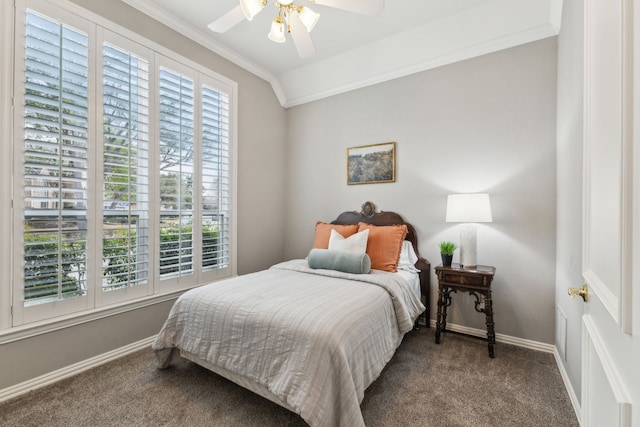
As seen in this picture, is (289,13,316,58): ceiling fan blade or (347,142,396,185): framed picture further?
(347,142,396,185): framed picture

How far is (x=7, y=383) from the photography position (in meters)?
1.80

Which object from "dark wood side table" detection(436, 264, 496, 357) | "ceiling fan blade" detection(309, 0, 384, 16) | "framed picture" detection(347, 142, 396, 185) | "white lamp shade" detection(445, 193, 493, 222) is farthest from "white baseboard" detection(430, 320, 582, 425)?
"ceiling fan blade" detection(309, 0, 384, 16)

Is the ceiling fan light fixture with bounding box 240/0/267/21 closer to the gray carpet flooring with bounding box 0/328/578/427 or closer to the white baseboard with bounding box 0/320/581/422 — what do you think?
the gray carpet flooring with bounding box 0/328/578/427

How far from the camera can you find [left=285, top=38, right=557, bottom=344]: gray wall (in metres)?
2.41

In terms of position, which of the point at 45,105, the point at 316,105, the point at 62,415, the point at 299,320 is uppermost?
the point at 316,105

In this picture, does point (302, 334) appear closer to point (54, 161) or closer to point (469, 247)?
point (469, 247)

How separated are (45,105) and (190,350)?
194 cm

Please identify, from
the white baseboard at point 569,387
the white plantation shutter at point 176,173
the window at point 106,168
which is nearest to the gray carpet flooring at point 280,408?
the white baseboard at point 569,387

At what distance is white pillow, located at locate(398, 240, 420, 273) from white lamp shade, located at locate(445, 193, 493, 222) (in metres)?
0.59

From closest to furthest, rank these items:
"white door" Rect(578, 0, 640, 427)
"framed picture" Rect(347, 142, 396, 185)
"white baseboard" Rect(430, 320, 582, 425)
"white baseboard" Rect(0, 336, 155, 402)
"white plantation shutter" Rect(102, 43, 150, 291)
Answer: "white door" Rect(578, 0, 640, 427) < "white baseboard" Rect(430, 320, 582, 425) < "white baseboard" Rect(0, 336, 155, 402) < "white plantation shutter" Rect(102, 43, 150, 291) < "framed picture" Rect(347, 142, 396, 185)

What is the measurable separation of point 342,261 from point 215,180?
165 centimetres

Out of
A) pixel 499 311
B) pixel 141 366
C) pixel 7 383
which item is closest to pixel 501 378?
pixel 499 311

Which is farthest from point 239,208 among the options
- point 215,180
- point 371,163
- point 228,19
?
point 228,19

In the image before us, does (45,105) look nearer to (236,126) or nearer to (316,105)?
(236,126)
